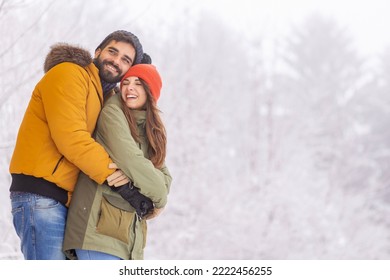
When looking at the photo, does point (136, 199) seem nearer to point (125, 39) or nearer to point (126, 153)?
point (126, 153)

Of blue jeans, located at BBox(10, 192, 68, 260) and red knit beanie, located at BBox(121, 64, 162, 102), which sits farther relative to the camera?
red knit beanie, located at BBox(121, 64, 162, 102)

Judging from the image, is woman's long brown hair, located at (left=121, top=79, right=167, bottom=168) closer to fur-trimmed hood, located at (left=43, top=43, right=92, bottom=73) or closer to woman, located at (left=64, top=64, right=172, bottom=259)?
woman, located at (left=64, top=64, right=172, bottom=259)

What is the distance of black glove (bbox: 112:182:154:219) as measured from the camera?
3402mm

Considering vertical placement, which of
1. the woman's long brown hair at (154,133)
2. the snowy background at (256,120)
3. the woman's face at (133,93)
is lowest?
the woman's long brown hair at (154,133)

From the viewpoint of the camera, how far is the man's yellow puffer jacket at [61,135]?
10.8ft

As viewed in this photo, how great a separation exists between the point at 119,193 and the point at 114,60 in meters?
0.75

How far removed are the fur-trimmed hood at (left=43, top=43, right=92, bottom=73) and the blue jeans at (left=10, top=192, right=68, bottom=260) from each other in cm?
70

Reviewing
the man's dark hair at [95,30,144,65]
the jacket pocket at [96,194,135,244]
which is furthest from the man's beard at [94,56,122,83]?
the jacket pocket at [96,194,135,244]

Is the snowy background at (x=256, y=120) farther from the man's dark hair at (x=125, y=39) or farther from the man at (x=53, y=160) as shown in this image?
the man at (x=53, y=160)

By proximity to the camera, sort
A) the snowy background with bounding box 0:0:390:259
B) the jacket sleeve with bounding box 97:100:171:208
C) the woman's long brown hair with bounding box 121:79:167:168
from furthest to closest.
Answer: the snowy background with bounding box 0:0:390:259
the woman's long brown hair with bounding box 121:79:167:168
the jacket sleeve with bounding box 97:100:171:208

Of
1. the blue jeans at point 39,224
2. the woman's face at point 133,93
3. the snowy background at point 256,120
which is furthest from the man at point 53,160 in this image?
the snowy background at point 256,120

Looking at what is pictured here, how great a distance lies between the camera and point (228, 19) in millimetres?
23578
